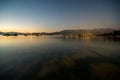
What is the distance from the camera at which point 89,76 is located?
9.59m

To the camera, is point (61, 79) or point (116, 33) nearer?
point (61, 79)

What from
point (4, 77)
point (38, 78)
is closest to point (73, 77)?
point (38, 78)

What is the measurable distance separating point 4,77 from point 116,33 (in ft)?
508

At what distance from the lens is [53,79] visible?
901 centimetres

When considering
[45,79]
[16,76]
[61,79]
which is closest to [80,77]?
[61,79]

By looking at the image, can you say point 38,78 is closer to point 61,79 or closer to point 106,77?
point 61,79

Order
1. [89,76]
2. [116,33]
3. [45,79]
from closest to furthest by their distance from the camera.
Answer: [45,79] < [89,76] < [116,33]

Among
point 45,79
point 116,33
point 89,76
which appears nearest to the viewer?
point 45,79

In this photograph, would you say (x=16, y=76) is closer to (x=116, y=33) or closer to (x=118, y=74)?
(x=118, y=74)

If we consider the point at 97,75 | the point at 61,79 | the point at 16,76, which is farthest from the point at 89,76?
the point at 16,76

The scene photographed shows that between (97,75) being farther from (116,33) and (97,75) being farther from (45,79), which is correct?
(116,33)

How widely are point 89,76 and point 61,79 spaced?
2.18 m

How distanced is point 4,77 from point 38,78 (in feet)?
8.40

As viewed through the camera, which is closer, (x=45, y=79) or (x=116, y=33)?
(x=45, y=79)
